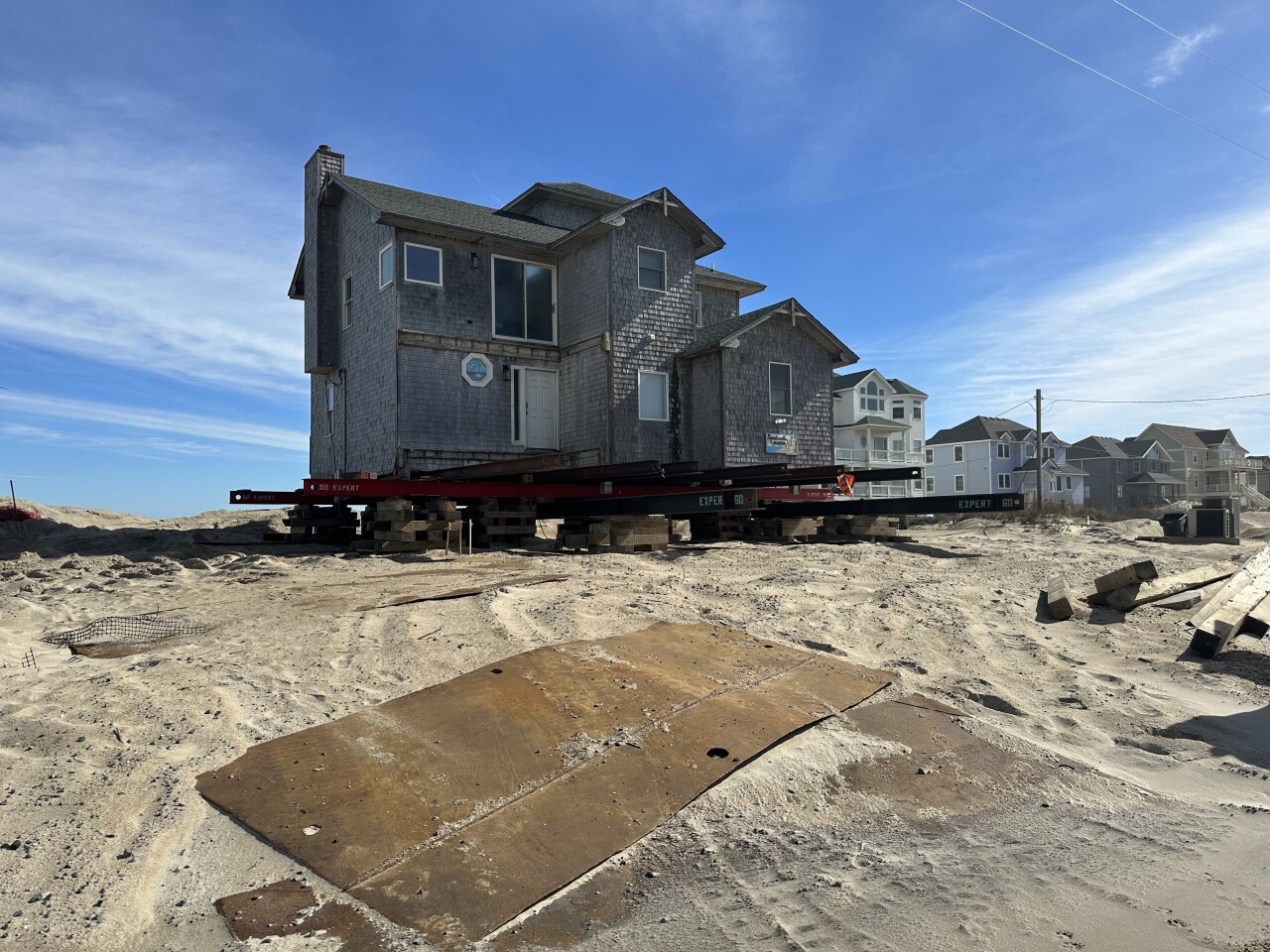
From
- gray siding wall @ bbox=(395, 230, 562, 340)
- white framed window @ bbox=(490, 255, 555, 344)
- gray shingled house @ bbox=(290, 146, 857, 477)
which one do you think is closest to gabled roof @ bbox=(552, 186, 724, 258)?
gray shingled house @ bbox=(290, 146, 857, 477)

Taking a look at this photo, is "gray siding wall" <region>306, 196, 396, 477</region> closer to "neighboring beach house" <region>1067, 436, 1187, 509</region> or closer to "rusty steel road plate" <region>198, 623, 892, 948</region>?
"rusty steel road plate" <region>198, 623, 892, 948</region>

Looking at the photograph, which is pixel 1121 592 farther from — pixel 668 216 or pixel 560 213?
pixel 560 213

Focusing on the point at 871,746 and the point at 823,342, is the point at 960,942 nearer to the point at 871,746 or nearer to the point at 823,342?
the point at 871,746

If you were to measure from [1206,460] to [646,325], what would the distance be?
78.2 metres

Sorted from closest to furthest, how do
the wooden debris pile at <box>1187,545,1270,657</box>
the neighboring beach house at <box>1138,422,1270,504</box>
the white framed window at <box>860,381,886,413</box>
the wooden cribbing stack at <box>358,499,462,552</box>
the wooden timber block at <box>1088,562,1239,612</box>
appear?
1. the wooden debris pile at <box>1187,545,1270,657</box>
2. the wooden timber block at <box>1088,562,1239,612</box>
3. the wooden cribbing stack at <box>358,499,462,552</box>
4. the white framed window at <box>860,381,886,413</box>
5. the neighboring beach house at <box>1138,422,1270,504</box>

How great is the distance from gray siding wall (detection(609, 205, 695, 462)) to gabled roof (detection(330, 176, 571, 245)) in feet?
7.07

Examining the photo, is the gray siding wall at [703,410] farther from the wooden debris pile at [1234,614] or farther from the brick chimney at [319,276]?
the wooden debris pile at [1234,614]

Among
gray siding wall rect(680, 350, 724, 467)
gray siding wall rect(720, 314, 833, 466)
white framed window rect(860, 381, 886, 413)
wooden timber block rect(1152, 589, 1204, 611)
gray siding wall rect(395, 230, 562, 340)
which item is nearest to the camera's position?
wooden timber block rect(1152, 589, 1204, 611)

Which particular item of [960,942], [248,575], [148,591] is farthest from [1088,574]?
[148,591]

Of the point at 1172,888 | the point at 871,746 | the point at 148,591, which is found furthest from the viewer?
the point at 148,591

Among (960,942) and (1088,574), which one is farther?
(1088,574)

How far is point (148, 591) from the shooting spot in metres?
8.66

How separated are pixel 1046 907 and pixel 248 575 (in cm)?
910

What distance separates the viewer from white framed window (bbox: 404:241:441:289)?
1697 cm
